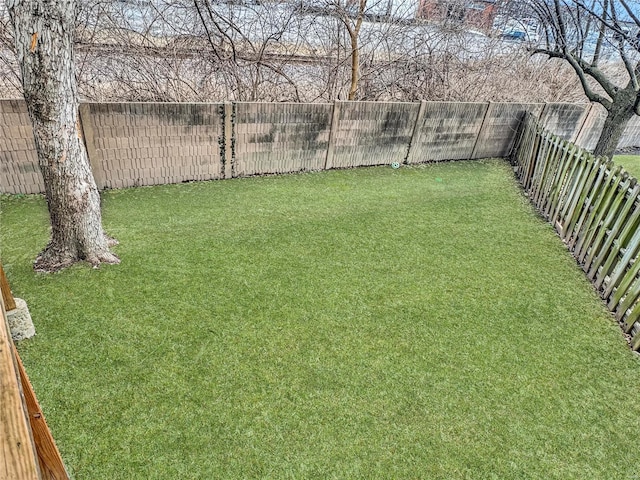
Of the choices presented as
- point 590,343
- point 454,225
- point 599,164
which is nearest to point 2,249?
point 454,225

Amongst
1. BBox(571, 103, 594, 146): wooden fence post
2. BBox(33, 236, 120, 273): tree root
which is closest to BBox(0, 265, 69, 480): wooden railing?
BBox(33, 236, 120, 273): tree root

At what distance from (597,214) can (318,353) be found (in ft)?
12.3

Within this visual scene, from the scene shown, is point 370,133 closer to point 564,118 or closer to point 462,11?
point 462,11

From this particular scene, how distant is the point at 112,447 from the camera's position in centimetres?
223

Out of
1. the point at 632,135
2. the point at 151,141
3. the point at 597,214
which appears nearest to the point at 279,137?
the point at 151,141

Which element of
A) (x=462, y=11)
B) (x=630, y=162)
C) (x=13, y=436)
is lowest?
(x=630, y=162)

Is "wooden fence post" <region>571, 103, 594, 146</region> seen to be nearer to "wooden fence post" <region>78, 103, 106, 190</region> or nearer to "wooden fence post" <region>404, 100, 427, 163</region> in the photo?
"wooden fence post" <region>404, 100, 427, 163</region>

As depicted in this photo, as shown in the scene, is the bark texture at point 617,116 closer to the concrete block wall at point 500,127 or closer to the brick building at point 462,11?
the concrete block wall at point 500,127

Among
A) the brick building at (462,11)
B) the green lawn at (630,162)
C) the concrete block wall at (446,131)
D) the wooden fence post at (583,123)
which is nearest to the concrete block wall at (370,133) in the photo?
the concrete block wall at (446,131)

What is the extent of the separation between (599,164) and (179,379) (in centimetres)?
515

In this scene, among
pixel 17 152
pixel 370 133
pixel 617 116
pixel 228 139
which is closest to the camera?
pixel 17 152

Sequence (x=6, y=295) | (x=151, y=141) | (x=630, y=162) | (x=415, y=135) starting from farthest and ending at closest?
(x=630, y=162), (x=415, y=135), (x=151, y=141), (x=6, y=295)

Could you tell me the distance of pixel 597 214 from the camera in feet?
14.4

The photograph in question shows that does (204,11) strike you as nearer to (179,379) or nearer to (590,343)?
(179,379)
